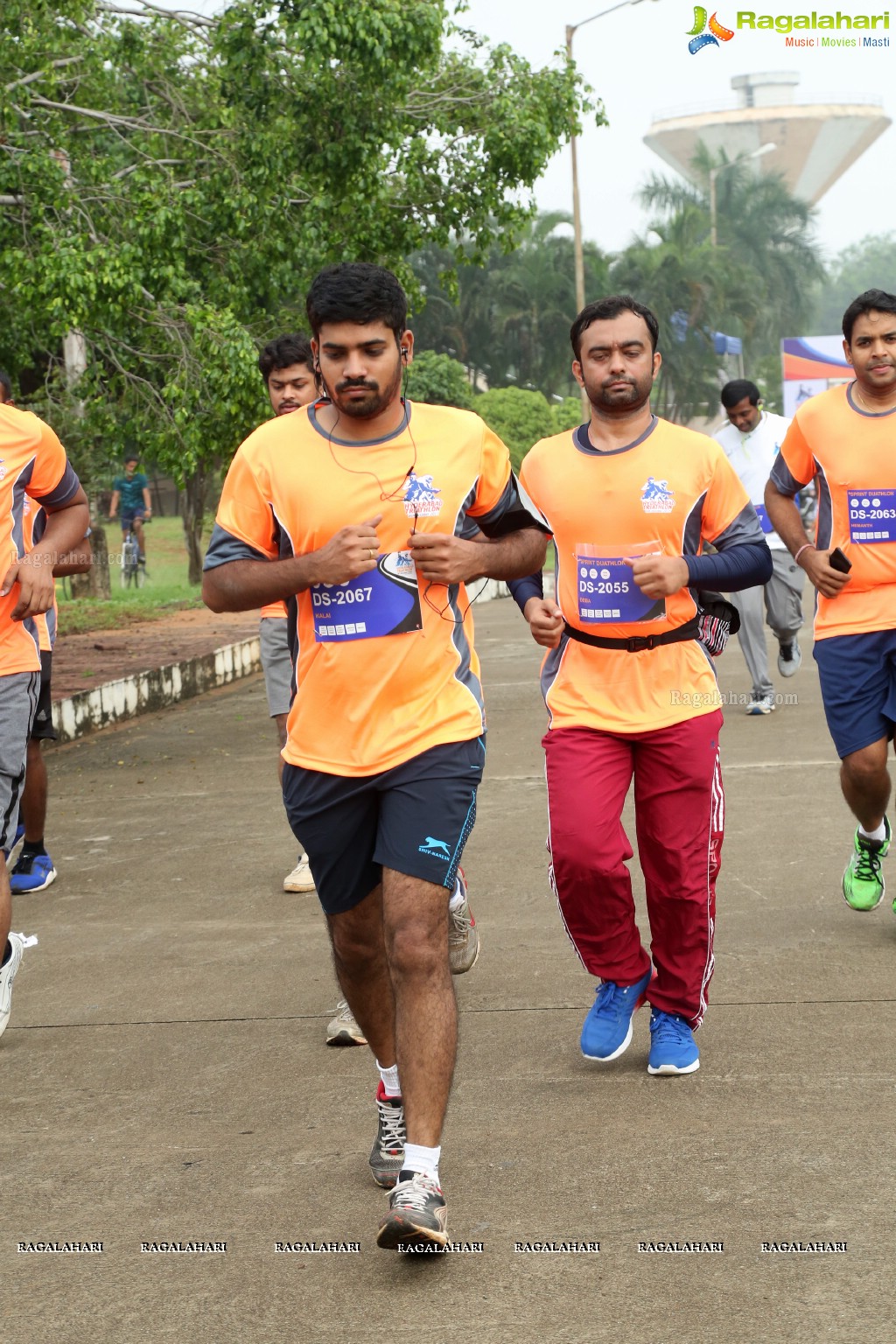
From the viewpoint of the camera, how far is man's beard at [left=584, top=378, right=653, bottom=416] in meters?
4.87

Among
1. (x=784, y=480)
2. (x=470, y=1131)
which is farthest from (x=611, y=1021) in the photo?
(x=784, y=480)

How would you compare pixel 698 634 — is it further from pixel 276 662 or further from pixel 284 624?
pixel 284 624

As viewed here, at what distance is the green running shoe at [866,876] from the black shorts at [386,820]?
8.83ft

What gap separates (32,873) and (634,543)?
3845mm

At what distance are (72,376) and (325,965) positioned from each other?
11.5 m

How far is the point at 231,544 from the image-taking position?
160 inches

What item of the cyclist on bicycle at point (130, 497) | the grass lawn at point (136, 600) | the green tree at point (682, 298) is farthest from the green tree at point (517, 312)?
the cyclist on bicycle at point (130, 497)

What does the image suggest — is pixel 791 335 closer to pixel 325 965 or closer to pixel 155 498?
pixel 155 498

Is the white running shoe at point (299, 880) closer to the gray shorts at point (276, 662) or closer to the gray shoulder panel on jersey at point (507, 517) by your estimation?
the gray shorts at point (276, 662)

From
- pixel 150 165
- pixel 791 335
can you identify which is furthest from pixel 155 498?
pixel 150 165

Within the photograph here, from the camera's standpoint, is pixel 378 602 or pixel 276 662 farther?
pixel 276 662

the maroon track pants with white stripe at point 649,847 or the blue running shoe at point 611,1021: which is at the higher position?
the maroon track pants with white stripe at point 649,847

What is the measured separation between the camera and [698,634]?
196 inches

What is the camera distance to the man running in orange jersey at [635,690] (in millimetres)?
4844
